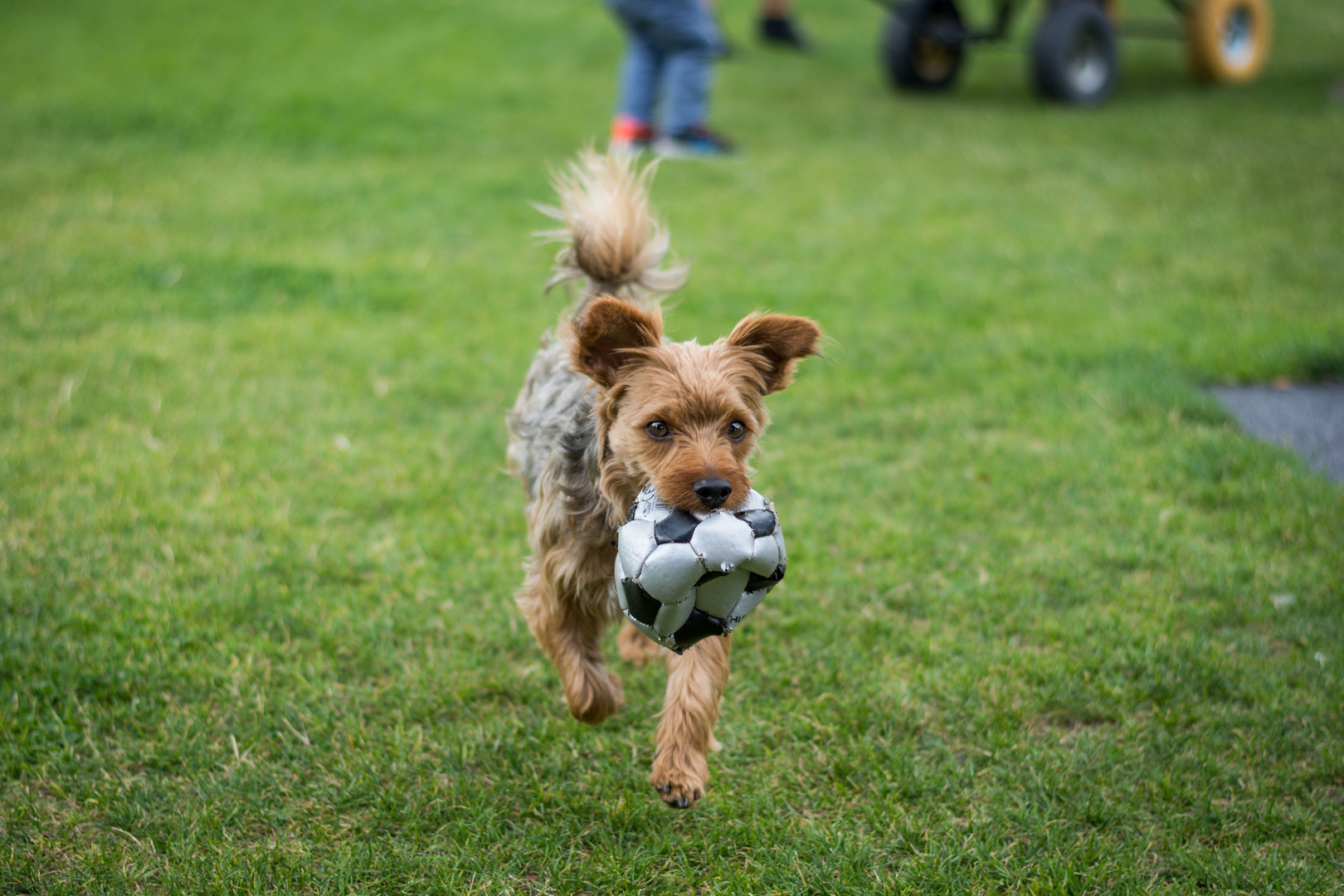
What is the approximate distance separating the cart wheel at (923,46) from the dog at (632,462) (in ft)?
34.0

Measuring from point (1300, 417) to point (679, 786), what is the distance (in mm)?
4433

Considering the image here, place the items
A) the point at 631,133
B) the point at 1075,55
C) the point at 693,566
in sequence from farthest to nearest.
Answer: the point at 1075,55, the point at 631,133, the point at 693,566

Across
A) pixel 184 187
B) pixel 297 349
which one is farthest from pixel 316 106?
pixel 297 349

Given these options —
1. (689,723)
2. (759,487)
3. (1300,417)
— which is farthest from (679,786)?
(1300,417)

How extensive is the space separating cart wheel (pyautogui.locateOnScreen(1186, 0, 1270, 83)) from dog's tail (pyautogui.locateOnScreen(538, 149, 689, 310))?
1115 centimetres

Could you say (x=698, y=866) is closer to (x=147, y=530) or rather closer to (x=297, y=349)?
(x=147, y=530)

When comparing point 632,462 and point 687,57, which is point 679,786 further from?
point 687,57

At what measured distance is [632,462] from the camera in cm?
316

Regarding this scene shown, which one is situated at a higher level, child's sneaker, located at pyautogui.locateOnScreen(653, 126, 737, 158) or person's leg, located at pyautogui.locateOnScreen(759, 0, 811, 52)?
person's leg, located at pyautogui.locateOnScreen(759, 0, 811, 52)

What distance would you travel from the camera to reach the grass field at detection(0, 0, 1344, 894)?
3299mm

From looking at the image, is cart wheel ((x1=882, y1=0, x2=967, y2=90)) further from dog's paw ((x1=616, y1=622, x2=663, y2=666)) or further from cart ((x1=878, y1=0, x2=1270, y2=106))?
dog's paw ((x1=616, y1=622, x2=663, y2=666))

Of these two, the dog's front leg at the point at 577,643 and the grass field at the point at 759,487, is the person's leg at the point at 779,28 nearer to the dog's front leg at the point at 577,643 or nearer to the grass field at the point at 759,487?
the grass field at the point at 759,487

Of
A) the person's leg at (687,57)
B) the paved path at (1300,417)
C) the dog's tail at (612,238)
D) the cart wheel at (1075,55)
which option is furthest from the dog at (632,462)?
the cart wheel at (1075,55)

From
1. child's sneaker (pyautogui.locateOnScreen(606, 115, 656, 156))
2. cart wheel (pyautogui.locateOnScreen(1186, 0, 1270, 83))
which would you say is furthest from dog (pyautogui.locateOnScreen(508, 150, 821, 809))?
cart wheel (pyautogui.locateOnScreen(1186, 0, 1270, 83))
